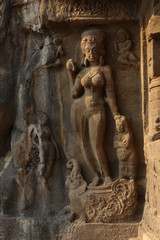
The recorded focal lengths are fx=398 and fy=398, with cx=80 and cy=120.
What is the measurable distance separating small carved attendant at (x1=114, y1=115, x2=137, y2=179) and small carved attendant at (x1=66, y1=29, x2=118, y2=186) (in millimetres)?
174

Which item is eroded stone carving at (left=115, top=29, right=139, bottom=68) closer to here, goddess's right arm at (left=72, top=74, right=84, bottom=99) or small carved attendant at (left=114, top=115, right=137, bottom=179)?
goddess's right arm at (left=72, top=74, right=84, bottom=99)

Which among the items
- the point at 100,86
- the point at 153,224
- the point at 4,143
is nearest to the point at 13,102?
the point at 4,143

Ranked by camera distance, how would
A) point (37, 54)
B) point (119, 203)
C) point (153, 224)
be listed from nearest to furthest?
point (153, 224)
point (119, 203)
point (37, 54)

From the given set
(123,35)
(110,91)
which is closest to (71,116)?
(110,91)

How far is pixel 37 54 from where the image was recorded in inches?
222

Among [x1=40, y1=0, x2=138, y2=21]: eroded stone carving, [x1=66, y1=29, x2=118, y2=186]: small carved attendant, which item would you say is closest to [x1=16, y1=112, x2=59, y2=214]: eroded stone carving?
[x1=66, y1=29, x2=118, y2=186]: small carved attendant

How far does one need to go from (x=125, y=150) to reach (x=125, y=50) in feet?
4.34

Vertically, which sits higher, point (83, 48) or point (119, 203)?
point (83, 48)

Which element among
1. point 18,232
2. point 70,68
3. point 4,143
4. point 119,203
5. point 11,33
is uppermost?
point 11,33

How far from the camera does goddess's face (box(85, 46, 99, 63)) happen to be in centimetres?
520

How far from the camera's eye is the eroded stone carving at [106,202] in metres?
5.06

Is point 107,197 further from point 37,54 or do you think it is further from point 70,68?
point 37,54

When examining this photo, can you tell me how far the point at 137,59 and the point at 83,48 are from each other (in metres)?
0.73

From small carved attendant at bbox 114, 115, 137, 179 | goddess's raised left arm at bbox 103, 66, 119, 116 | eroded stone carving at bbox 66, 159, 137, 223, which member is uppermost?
goddess's raised left arm at bbox 103, 66, 119, 116
